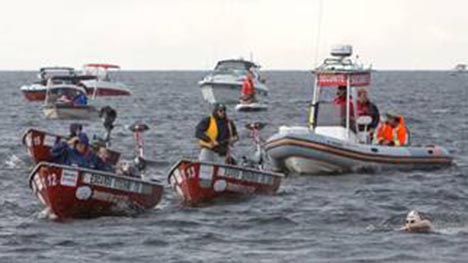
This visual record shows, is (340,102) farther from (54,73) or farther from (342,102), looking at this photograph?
(54,73)

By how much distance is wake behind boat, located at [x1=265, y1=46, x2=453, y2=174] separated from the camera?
88.2 feet

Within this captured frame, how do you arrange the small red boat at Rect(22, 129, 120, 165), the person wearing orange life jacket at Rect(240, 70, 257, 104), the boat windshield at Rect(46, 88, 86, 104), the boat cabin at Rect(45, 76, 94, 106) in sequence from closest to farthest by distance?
the small red boat at Rect(22, 129, 120, 165)
the boat cabin at Rect(45, 76, 94, 106)
the boat windshield at Rect(46, 88, 86, 104)
the person wearing orange life jacket at Rect(240, 70, 257, 104)

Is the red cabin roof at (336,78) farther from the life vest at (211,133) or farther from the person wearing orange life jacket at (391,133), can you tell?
the life vest at (211,133)

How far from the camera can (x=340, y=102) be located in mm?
28016

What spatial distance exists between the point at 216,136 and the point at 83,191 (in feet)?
12.5

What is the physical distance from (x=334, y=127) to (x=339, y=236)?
9.27 m

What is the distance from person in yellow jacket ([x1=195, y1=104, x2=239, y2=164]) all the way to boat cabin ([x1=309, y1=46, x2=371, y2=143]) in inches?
194

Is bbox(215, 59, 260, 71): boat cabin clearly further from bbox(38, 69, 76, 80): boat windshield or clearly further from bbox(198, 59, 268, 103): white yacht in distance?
bbox(38, 69, 76, 80): boat windshield

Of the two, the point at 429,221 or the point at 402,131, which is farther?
the point at 402,131

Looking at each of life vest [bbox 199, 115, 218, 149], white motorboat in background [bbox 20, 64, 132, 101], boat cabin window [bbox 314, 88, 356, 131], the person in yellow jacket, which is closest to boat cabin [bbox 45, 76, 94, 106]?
white motorboat in background [bbox 20, 64, 132, 101]

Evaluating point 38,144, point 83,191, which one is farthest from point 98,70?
point 83,191

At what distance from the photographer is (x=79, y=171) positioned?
19781 mm

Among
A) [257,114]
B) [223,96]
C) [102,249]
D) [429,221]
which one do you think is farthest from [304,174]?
[223,96]

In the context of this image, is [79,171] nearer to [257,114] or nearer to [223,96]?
[257,114]
